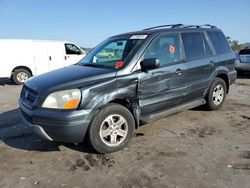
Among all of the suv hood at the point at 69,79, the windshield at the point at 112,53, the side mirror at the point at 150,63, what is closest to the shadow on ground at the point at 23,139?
the suv hood at the point at 69,79

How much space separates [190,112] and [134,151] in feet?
8.01

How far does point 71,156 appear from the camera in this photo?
13.1ft

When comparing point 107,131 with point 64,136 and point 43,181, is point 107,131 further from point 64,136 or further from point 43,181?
point 43,181

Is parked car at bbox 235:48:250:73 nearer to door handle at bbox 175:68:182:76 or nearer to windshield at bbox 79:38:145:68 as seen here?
door handle at bbox 175:68:182:76

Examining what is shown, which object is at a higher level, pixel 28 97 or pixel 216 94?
pixel 28 97

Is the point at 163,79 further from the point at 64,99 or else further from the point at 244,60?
the point at 244,60

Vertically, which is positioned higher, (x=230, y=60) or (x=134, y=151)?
(x=230, y=60)

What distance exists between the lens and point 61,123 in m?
3.56

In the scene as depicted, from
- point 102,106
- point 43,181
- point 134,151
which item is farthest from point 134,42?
point 43,181

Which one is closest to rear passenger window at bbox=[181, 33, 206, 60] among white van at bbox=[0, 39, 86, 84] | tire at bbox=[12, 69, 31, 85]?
white van at bbox=[0, 39, 86, 84]

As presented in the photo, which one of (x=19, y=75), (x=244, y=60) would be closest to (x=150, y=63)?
(x=244, y=60)

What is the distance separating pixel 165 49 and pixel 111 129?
1.78m

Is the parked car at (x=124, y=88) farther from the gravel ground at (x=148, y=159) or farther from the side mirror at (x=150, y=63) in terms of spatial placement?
the gravel ground at (x=148, y=159)

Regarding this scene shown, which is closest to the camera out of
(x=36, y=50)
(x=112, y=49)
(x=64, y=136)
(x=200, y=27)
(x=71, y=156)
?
(x=64, y=136)
